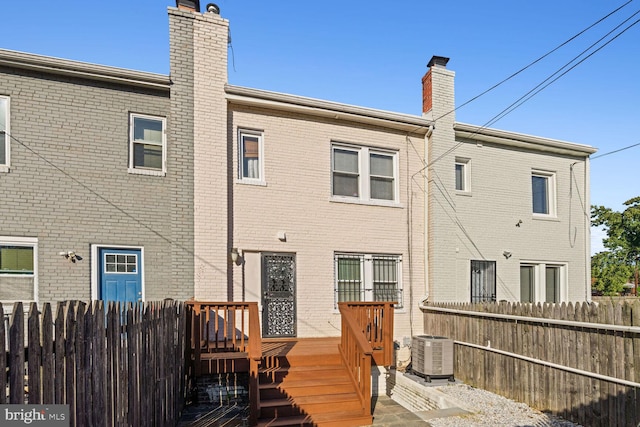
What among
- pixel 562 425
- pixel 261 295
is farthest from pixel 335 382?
pixel 562 425

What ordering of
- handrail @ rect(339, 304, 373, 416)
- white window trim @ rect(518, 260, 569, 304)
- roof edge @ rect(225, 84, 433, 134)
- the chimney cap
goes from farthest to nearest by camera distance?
white window trim @ rect(518, 260, 569, 304) → the chimney cap → roof edge @ rect(225, 84, 433, 134) → handrail @ rect(339, 304, 373, 416)

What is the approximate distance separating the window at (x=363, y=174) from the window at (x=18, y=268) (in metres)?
6.50

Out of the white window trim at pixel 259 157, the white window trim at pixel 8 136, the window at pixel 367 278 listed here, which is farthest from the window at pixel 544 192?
the white window trim at pixel 8 136

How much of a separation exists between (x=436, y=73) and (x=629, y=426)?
28.8 feet

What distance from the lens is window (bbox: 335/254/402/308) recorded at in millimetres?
9680

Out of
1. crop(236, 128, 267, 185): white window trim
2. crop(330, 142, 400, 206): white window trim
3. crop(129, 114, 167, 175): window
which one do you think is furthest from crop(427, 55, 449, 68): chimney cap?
crop(129, 114, 167, 175): window

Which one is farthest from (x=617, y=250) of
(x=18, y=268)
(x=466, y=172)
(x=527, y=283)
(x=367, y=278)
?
(x=18, y=268)

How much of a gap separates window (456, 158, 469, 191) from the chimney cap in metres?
2.78

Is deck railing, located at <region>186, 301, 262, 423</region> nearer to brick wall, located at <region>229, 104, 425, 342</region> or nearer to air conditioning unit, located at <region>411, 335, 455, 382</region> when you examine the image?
brick wall, located at <region>229, 104, 425, 342</region>

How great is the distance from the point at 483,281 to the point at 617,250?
24974 mm

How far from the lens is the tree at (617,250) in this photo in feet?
88.3

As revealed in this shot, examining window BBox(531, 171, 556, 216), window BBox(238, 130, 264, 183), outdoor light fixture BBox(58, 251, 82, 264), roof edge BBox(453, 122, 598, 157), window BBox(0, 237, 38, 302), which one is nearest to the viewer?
window BBox(0, 237, 38, 302)

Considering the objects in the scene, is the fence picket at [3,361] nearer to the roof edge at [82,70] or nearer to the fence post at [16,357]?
the fence post at [16,357]

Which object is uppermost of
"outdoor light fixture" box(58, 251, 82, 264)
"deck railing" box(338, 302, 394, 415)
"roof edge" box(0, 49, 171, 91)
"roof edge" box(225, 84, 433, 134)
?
"roof edge" box(0, 49, 171, 91)
